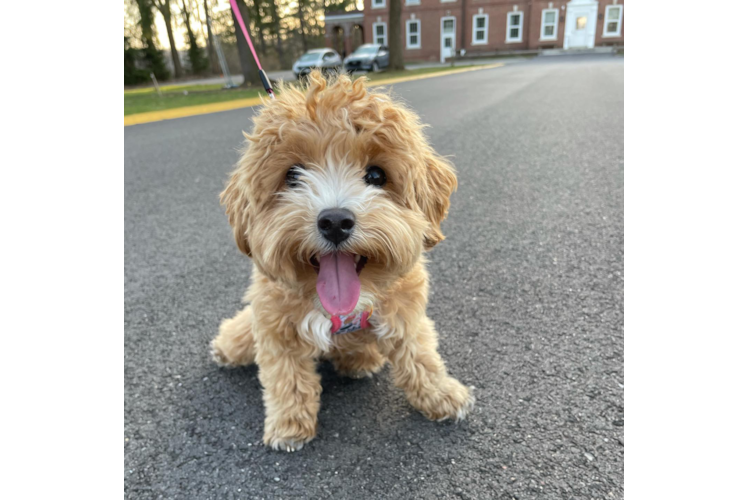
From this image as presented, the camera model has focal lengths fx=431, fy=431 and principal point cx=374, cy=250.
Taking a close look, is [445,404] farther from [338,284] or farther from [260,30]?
[260,30]

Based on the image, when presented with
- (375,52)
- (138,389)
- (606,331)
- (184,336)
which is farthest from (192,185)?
(375,52)

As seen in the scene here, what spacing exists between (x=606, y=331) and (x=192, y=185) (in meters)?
4.91

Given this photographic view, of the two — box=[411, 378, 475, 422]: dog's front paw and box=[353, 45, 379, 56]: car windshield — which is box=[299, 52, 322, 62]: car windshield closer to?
box=[353, 45, 379, 56]: car windshield

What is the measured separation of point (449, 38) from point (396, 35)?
17.1m

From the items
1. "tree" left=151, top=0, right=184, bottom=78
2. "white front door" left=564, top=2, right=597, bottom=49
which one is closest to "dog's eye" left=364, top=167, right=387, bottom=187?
"tree" left=151, top=0, right=184, bottom=78

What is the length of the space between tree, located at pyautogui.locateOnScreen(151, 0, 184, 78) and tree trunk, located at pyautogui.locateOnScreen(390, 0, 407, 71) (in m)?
15.5

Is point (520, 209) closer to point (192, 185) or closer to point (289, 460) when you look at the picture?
point (289, 460)

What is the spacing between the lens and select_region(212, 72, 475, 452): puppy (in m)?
1.62

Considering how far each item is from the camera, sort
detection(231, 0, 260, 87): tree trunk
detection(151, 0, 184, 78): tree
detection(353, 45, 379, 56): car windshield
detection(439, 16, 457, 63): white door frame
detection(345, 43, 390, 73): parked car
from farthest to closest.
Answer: detection(439, 16, 457, 63): white door frame
detection(151, 0, 184, 78): tree
detection(353, 45, 379, 56): car windshield
detection(345, 43, 390, 73): parked car
detection(231, 0, 260, 87): tree trunk

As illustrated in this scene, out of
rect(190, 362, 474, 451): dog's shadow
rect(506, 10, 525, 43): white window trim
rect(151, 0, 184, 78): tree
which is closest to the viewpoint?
rect(190, 362, 474, 451): dog's shadow

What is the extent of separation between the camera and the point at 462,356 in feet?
8.01

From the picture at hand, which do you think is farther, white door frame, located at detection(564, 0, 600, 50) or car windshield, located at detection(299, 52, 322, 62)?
white door frame, located at detection(564, 0, 600, 50)

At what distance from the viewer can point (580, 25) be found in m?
36.8

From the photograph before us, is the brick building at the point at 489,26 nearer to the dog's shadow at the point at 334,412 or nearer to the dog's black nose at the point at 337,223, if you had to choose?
the dog's shadow at the point at 334,412
